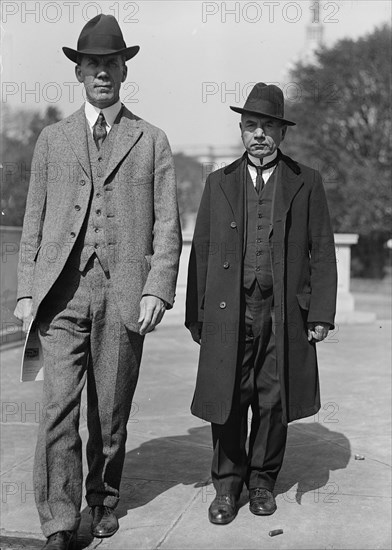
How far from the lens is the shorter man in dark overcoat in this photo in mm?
3838

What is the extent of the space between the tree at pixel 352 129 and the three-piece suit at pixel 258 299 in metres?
19.5

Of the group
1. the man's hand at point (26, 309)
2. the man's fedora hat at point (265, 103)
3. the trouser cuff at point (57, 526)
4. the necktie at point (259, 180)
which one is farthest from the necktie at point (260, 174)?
the trouser cuff at point (57, 526)

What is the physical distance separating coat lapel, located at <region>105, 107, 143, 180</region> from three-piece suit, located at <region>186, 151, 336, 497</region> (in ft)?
1.79

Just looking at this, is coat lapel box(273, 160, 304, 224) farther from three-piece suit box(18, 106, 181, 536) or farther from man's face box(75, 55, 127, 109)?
man's face box(75, 55, 127, 109)

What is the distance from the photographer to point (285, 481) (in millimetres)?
4504

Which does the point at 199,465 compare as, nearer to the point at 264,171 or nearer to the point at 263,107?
the point at 264,171

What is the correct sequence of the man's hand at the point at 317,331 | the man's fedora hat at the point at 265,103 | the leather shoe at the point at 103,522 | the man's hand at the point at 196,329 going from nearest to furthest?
1. the leather shoe at the point at 103,522
2. the man's fedora hat at the point at 265,103
3. the man's hand at the point at 317,331
4. the man's hand at the point at 196,329

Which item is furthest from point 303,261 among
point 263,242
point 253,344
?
point 253,344

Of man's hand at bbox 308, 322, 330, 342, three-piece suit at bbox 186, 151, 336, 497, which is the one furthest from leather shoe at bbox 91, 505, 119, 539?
man's hand at bbox 308, 322, 330, 342

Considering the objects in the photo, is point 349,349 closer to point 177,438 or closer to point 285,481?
point 177,438

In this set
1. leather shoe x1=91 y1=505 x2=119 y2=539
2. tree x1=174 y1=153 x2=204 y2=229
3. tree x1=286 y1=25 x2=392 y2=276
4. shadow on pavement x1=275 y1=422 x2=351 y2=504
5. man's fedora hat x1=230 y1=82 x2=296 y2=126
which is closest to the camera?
leather shoe x1=91 y1=505 x2=119 y2=539

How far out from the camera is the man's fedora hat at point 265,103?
12.4ft

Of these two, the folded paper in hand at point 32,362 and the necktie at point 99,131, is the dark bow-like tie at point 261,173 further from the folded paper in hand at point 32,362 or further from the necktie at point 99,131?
the folded paper in hand at point 32,362

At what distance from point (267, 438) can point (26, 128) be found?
22782 mm
